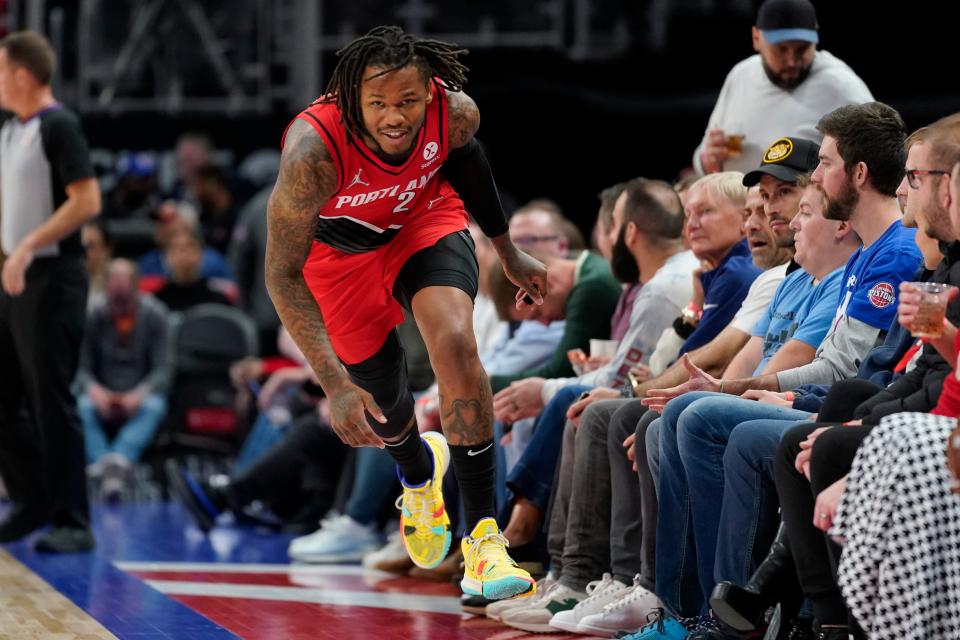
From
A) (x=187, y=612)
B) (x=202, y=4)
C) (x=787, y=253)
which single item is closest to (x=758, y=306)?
(x=787, y=253)

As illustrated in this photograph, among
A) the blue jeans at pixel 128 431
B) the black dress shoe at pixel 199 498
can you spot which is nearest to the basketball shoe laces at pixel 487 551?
the black dress shoe at pixel 199 498

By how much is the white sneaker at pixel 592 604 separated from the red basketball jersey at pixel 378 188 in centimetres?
101

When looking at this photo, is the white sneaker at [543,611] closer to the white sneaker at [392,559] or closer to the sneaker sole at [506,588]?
the sneaker sole at [506,588]

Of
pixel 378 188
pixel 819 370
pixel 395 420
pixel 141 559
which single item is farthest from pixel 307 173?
pixel 141 559

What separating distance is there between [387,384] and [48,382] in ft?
7.17

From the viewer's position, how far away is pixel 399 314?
13.2ft

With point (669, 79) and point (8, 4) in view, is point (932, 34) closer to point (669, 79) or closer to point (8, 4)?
point (669, 79)

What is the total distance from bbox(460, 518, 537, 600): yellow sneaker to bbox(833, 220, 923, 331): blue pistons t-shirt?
3.23 feet

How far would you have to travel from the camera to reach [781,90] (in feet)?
16.3

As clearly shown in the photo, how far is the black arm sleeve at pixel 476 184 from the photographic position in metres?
3.90

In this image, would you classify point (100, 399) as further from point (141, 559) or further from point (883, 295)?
point (883, 295)

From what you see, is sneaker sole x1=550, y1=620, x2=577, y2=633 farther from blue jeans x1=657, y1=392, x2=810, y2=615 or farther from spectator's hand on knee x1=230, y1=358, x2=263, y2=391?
spectator's hand on knee x1=230, y1=358, x2=263, y2=391

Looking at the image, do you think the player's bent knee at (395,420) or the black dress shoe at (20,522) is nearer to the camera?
the player's bent knee at (395,420)

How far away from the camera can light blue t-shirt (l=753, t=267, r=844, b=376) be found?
3.68 metres
